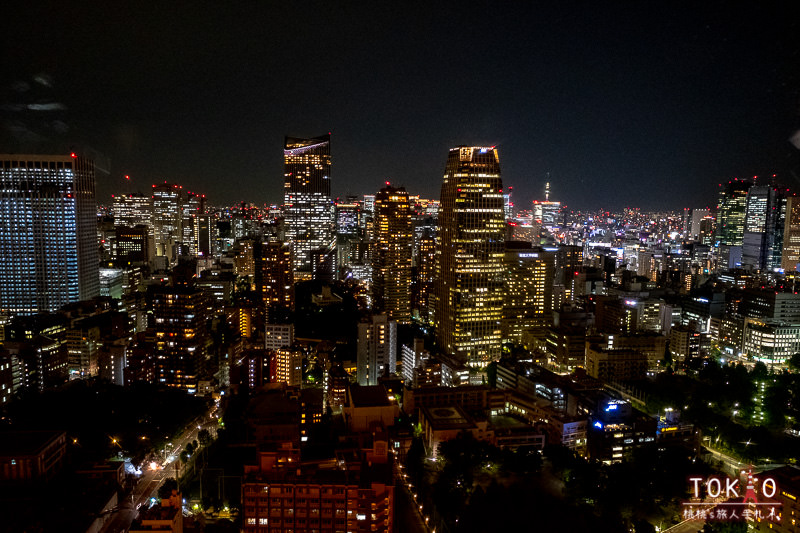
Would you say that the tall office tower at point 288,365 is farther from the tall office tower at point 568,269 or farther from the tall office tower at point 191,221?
the tall office tower at point 191,221

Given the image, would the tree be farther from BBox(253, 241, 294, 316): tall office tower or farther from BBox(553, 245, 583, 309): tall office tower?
BBox(253, 241, 294, 316): tall office tower

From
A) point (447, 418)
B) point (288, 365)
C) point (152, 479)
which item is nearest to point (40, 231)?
point (288, 365)

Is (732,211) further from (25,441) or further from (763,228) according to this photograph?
(25,441)

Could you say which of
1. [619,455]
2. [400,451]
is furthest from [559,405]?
[400,451]

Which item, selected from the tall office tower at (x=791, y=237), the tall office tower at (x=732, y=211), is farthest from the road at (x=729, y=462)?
the tall office tower at (x=732, y=211)

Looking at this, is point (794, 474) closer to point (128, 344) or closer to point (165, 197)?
point (128, 344)

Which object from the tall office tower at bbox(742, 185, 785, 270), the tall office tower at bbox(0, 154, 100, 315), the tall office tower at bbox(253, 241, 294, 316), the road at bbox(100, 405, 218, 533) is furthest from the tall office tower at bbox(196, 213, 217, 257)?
the tall office tower at bbox(742, 185, 785, 270)
